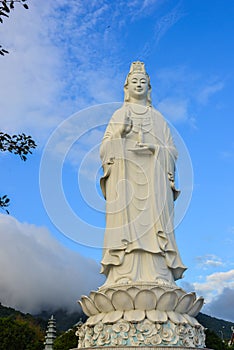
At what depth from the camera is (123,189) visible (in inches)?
386

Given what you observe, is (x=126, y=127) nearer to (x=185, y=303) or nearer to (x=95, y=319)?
(x=185, y=303)

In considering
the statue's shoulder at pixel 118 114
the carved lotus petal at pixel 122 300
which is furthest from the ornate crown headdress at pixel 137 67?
the carved lotus petal at pixel 122 300

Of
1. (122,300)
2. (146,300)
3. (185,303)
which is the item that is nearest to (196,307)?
(185,303)

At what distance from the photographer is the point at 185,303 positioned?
8.25 metres

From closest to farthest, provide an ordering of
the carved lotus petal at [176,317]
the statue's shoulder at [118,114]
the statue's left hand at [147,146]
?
1. the carved lotus petal at [176,317]
2. the statue's left hand at [147,146]
3. the statue's shoulder at [118,114]

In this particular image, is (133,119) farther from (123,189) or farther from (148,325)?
(148,325)

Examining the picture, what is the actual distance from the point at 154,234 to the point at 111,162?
1.91 metres

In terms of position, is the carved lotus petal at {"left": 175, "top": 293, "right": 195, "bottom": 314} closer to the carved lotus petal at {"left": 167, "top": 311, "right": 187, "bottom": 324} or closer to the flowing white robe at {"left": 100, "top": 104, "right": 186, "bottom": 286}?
the carved lotus petal at {"left": 167, "top": 311, "right": 187, "bottom": 324}

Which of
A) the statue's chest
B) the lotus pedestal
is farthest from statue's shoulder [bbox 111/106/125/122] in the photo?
the lotus pedestal

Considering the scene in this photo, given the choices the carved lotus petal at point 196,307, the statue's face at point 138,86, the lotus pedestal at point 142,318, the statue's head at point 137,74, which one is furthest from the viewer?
the statue's head at point 137,74

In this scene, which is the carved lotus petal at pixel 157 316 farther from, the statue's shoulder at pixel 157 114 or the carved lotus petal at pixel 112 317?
the statue's shoulder at pixel 157 114

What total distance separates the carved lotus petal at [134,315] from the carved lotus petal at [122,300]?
0.09 metres

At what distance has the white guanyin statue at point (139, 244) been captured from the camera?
7.93 m

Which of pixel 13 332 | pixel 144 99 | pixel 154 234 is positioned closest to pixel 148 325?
pixel 154 234
